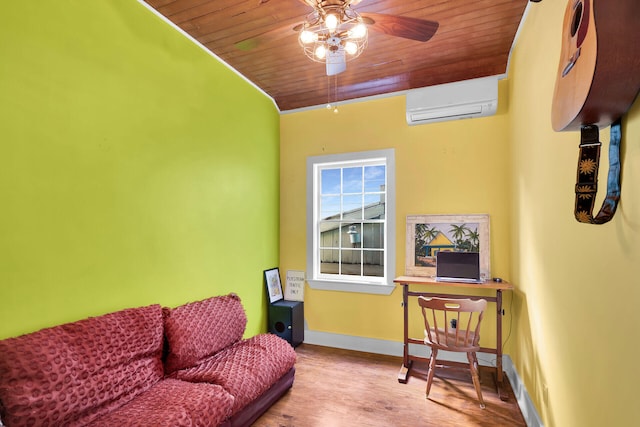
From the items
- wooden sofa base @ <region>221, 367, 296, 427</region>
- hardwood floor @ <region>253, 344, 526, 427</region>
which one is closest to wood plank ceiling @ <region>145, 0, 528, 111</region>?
wooden sofa base @ <region>221, 367, 296, 427</region>

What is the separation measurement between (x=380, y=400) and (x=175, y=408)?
1.61m

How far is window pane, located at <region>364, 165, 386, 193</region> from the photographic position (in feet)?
12.4

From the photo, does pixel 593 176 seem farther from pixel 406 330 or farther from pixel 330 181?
pixel 330 181

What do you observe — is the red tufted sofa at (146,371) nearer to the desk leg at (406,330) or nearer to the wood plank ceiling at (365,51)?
the desk leg at (406,330)

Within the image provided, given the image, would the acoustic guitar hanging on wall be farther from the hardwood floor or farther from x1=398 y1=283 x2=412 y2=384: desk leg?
x1=398 y1=283 x2=412 y2=384: desk leg

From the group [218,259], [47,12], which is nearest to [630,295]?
[218,259]

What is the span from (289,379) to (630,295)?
7.83 feet

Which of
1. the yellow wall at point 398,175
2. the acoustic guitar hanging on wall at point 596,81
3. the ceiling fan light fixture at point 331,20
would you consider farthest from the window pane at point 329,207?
the acoustic guitar hanging on wall at point 596,81

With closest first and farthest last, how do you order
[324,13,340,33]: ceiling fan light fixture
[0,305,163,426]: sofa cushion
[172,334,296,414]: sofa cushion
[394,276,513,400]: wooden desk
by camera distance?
[0,305,163,426]: sofa cushion, [324,13,340,33]: ceiling fan light fixture, [172,334,296,414]: sofa cushion, [394,276,513,400]: wooden desk

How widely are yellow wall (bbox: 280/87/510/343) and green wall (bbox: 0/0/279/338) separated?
2.92 ft

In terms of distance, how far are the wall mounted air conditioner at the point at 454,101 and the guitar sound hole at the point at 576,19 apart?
6.53 feet

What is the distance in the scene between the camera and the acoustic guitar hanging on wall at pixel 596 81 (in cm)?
92

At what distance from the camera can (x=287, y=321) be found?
11.9 feet

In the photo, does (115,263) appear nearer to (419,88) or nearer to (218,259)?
(218,259)
